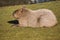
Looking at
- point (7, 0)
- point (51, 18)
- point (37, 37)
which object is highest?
point (7, 0)

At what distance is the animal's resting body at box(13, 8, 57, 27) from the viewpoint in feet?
4.71

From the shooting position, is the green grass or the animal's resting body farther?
the animal's resting body

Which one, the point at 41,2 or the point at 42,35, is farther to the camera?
the point at 41,2

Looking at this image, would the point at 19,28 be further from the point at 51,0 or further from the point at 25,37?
the point at 51,0

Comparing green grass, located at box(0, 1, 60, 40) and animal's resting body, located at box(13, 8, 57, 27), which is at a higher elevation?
animal's resting body, located at box(13, 8, 57, 27)

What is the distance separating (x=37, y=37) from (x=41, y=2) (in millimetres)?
687

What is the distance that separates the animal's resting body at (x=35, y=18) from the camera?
1.44m

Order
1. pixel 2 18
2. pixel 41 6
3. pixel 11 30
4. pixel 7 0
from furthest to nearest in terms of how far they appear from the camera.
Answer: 1. pixel 7 0
2. pixel 41 6
3. pixel 2 18
4. pixel 11 30

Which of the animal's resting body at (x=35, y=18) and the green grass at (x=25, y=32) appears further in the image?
the animal's resting body at (x=35, y=18)

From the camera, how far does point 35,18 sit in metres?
1.44

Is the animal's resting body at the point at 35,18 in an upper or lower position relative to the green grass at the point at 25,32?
upper

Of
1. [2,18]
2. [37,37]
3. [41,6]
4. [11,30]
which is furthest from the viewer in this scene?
[41,6]

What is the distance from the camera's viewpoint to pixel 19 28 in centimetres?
143

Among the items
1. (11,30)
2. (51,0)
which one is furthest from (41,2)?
(11,30)
